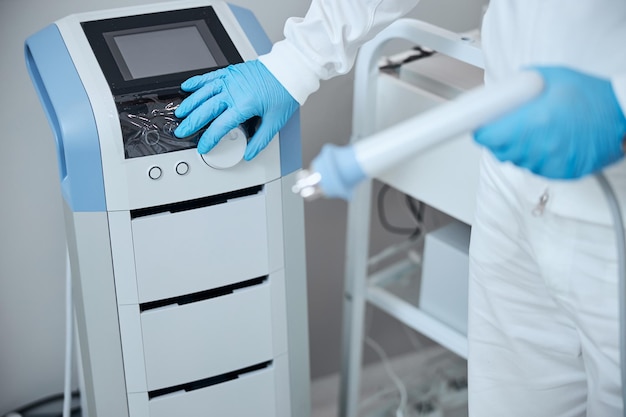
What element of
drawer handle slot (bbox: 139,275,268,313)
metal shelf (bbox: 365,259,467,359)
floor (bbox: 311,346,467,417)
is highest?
drawer handle slot (bbox: 139,275,268,313)

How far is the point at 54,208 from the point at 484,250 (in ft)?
2.57

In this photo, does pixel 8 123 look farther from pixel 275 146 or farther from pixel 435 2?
pixel 435 2

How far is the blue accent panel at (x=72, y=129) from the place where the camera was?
109 cm

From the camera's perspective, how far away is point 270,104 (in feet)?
3.88

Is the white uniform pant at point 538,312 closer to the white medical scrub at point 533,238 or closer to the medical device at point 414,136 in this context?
the white medical scrub at point 533,238

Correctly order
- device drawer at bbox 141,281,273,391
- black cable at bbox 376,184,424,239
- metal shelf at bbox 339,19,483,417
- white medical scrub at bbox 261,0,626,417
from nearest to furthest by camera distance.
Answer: white medical scrub at bbox 261,0,626,417, device drawer at bbox 141,281,273,391, metal shelf at bbox 339,19,483,417, black cable at bbox 376,184,424,239

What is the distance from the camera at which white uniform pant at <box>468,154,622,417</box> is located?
1.02 m

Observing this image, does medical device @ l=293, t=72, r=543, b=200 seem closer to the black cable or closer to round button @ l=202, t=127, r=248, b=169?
round button @ l=202, t=127, r=248, b=169

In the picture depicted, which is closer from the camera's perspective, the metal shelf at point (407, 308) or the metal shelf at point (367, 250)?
the metal shelf at point (367, 250)

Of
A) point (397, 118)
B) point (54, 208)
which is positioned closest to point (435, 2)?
point (397, 118)

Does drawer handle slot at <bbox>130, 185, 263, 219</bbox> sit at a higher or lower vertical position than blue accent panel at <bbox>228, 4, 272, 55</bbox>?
lower

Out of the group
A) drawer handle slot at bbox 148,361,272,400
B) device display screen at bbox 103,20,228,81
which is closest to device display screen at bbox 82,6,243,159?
device display screen at bbox 103,20,228,81

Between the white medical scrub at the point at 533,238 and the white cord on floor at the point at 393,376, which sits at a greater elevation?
the white medical scrub at the point at 533,238

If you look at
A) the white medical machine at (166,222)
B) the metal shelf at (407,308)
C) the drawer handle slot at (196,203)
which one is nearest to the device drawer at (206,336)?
the white medical machine at (166,222)
